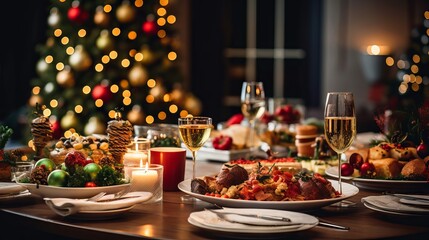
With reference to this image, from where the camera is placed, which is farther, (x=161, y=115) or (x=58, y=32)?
(x=161, y=115)

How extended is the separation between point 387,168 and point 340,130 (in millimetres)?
406

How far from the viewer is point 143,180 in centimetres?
195

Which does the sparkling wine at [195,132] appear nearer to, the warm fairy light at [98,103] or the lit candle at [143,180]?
the lit candle at [143,180]

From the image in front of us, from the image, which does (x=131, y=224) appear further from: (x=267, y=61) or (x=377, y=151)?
(x=267, y=61)

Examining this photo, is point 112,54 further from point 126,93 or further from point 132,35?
point 126,93

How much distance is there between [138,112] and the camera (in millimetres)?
6035

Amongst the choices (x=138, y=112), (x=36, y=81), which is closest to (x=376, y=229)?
(x=138, y=112)

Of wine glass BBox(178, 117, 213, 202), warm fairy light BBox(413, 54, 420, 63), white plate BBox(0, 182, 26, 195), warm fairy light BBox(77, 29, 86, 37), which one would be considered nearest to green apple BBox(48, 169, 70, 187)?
white plate BBox(0, 182, 26, 195)

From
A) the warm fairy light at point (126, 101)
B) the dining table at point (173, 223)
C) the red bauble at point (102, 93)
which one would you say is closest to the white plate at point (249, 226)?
the dining table at point (173, 223)

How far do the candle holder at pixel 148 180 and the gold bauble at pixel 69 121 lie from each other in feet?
13.6

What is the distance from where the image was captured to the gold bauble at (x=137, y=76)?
19.9ft

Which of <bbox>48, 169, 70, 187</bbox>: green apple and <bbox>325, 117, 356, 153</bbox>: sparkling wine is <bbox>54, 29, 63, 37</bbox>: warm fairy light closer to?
<bbox>48, 169, 70, 187</bbox>: green apple

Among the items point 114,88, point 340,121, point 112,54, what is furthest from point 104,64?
point 340,121

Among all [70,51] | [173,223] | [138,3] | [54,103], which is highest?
[138,3]
